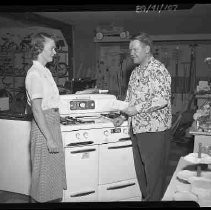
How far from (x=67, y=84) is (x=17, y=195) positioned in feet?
2.96

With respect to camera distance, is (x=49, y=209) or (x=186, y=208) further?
(x=49, y=209)

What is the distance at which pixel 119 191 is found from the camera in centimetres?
241

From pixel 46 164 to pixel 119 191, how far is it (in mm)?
644

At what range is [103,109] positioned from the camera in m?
2.59

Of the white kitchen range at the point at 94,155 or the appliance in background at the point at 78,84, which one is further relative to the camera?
the appliance in background at the point at 78,84

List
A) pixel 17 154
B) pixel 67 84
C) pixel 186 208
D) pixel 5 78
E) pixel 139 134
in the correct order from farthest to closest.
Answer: pixel 5 78 → pixel 67 84 → pixel 17 154 → pixel 139 134 → pixel 186 208

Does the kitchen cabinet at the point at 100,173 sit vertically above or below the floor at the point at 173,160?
above

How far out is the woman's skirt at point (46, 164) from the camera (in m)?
1.99

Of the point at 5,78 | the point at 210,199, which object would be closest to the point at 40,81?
the point at 210,199

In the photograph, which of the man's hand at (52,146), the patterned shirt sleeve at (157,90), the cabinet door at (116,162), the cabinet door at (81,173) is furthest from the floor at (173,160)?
the patterned shirt sleeve at (157,90)

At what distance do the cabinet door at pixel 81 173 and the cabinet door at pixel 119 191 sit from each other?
6 centimetres

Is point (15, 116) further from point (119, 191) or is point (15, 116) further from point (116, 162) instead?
point (119, 191)

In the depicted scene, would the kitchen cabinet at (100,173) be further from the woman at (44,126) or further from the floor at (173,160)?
the floor at (173,160)

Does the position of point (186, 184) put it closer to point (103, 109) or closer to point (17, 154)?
point (103, 109)
